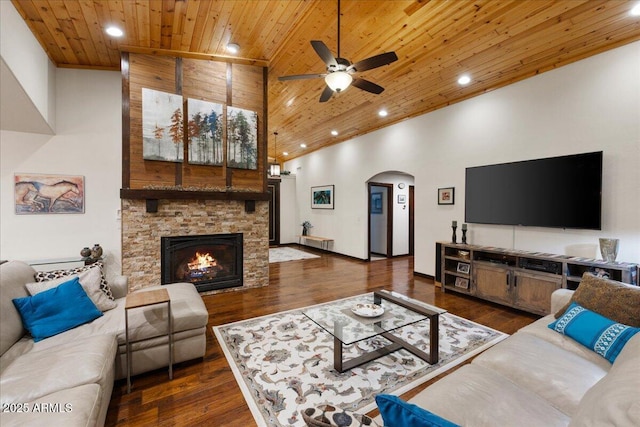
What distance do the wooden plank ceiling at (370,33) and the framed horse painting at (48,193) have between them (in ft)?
5.45

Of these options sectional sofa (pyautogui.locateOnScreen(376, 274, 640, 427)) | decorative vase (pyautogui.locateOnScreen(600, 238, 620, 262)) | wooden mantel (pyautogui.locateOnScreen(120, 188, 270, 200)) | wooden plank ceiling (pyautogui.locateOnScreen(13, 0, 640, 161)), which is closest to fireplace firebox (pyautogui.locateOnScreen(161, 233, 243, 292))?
wooden mantel (pyautogui.locateOnScreen(120, 188, 270, 200))

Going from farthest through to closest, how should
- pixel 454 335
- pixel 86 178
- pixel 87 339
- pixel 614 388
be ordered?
1. pixel 86 178
2. pixel 454 335
3. pixel 87 339
4. pixel 614 388

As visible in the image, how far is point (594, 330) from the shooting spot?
6.07 ft

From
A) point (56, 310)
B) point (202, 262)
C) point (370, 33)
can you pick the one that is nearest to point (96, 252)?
point (202, 262)

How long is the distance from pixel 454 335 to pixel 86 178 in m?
5.37

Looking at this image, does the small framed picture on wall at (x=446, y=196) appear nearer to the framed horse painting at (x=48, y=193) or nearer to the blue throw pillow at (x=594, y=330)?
the blue throw pillow at (x=594, y=330)

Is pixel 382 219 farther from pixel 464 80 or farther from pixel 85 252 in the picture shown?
pixel 85 252

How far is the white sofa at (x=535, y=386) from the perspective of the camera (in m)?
0.90

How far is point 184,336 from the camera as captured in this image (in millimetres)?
2438

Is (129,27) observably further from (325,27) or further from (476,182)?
(476,182)

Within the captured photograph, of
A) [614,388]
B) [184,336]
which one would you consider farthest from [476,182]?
[184,336]

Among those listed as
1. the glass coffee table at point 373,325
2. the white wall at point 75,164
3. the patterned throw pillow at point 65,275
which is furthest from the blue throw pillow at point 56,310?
the white wall at point 75,164

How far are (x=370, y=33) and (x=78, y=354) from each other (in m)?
3.90

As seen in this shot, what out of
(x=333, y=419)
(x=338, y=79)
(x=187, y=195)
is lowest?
(x=333, y=419)
